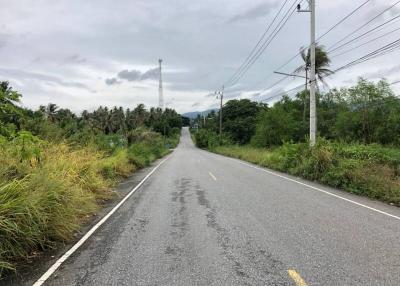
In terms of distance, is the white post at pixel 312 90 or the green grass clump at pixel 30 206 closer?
the green grass clump at pixel 30 206

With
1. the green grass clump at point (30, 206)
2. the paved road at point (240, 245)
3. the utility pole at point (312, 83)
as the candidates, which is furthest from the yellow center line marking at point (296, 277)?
the utility pole at point (312, 83)

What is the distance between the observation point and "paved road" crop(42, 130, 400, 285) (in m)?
5.77

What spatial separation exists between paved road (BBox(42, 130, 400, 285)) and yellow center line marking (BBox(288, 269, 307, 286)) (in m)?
0.04

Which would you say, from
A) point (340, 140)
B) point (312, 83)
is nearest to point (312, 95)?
point (312, 83)

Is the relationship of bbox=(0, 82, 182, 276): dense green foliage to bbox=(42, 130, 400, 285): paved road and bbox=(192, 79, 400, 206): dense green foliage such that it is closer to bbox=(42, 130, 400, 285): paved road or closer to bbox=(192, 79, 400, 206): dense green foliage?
bbox=(42, 130, 400, 285): paved road

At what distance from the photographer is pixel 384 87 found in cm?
4416

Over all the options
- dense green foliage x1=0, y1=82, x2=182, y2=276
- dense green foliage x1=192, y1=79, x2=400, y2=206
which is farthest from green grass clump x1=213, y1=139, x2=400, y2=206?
dense green foliage x1=0, y1=82, x2=182, y2=276

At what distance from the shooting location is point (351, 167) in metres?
17.5

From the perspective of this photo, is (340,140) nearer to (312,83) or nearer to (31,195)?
(312,83)

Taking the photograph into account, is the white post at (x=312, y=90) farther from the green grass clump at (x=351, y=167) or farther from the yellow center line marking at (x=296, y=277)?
the yellow center line marking at (x=296, y=277)

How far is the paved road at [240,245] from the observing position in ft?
18.9

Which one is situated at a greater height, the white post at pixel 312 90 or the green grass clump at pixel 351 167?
the white post at pixel 312 90

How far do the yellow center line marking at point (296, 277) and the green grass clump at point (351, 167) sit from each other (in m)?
8.06

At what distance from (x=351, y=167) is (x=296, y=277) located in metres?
12.8
